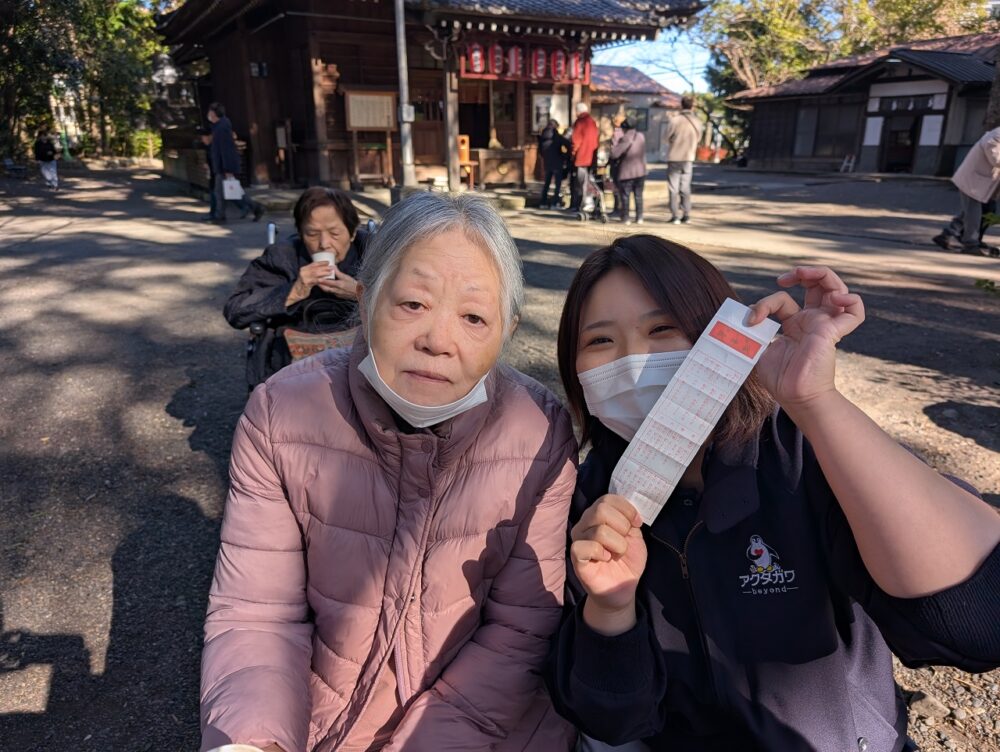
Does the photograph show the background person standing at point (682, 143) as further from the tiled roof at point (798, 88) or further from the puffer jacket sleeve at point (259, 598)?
the tiled roof at point (798, 88)

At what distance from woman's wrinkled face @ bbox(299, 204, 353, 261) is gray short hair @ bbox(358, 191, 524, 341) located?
183 cm

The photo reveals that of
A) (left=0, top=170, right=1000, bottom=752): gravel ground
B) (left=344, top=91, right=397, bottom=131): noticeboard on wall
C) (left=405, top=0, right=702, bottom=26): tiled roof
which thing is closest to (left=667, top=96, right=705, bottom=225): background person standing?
(left=0, top=170, right=1000, bottom=752): gravel ground

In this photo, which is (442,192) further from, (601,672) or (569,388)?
(601,672)

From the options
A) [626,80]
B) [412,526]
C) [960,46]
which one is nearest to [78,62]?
[412,526]

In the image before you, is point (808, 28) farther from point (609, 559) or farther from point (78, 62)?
point (609, 559)

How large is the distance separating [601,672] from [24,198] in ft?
65.9

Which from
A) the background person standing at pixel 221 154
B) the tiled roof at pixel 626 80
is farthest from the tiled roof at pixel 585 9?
the tiled roof at pixel 626 80

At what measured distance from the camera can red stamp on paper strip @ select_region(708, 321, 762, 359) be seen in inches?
49.1

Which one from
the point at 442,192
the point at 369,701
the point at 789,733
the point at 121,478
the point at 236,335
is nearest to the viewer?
the point at 789,733

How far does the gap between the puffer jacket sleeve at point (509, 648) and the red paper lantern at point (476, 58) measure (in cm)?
1428

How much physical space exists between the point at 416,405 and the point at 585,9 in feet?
49.7

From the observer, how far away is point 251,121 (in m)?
15.8

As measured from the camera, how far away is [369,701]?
1.54 metres

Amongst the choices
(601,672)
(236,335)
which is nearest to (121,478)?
(236,335)
